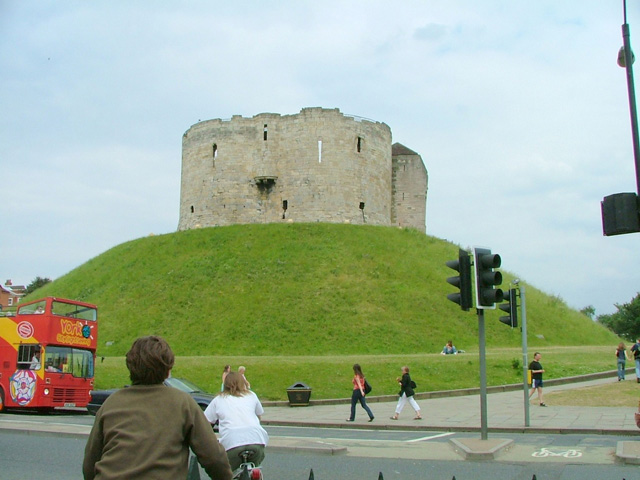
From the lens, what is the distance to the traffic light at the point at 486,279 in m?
11.9

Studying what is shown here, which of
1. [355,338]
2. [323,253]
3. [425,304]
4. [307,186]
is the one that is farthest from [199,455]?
[307,186]

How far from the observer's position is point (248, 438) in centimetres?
639

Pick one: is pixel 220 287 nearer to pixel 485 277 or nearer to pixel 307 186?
pixel 307 186

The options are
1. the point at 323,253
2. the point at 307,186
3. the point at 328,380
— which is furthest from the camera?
the point at 307,186

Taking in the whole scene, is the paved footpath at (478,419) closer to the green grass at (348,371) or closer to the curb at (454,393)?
the curb at (454,393)

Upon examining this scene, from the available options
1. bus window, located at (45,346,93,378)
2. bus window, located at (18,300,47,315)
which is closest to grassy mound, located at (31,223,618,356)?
bus window, located at (45,346,93,378)

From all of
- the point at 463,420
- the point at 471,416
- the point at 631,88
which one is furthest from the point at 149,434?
the point at 471,416

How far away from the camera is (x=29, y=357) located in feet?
65.5

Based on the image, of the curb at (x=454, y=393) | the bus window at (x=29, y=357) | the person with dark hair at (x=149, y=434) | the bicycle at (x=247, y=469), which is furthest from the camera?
the curb at (x=454, y=393)

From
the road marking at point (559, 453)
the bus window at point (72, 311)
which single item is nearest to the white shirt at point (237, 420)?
the road marking at point (559, 453)

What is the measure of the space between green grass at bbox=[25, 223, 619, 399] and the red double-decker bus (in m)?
3.03

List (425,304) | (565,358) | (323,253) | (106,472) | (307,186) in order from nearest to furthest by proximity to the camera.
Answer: (106,472)
(565,358)
(425,304)
(323,253)
(307,186)

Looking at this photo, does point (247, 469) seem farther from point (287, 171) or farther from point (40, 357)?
point (287, 171)

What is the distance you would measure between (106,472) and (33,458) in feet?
26.7
